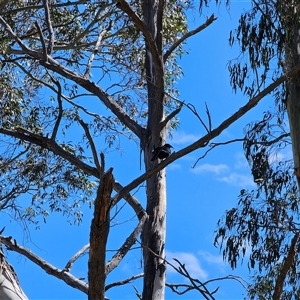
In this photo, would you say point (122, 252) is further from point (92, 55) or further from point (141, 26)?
point (92, 55)

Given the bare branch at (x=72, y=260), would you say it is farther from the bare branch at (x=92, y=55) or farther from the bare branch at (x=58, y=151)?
the bare branch at (x=92, y=55)

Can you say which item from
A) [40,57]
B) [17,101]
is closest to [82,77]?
[40,57]

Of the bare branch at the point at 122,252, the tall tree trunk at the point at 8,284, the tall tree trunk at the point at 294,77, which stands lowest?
the tall tree trunk at the point at 8,284

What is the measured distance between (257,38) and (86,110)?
2900 mm

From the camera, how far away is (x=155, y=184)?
5547mm

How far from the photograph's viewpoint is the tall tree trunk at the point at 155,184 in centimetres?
509

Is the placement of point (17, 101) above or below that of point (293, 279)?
above

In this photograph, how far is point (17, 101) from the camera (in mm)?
7121

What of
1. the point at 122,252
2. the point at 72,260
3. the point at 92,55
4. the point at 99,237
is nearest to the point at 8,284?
the point at 99,237

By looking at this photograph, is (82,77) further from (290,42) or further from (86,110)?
(290,42)

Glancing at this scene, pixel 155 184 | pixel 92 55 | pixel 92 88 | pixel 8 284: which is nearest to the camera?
pixel 8 284

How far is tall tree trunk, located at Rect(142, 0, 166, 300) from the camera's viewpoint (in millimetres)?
5090

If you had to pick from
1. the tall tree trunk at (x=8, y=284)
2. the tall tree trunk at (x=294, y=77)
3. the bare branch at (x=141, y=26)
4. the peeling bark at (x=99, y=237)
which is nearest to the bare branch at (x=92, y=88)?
the bare branch at (x=141, y=26)

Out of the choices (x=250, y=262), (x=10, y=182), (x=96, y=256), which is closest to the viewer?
(x=96, y=256)
